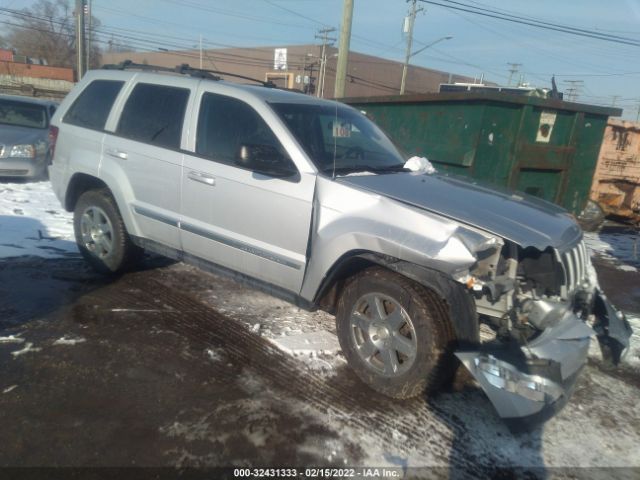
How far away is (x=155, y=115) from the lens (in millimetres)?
4336

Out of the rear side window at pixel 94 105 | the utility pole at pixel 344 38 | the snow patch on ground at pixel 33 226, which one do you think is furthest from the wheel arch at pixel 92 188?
the utility pole at pixel 344 38

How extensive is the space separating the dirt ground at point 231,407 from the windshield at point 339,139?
4.62 ft

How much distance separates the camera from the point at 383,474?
2.55 meters

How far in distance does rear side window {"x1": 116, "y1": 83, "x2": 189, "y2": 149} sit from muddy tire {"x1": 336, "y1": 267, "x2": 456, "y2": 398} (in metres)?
2.05

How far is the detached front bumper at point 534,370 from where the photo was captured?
8.50 feet

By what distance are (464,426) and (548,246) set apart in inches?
46.7

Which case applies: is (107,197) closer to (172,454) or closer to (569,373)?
(172,454)

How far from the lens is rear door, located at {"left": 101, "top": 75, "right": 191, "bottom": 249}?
4.15m

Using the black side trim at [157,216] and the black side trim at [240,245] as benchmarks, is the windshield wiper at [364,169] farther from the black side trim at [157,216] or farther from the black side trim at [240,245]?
the black side trim at [157,216]

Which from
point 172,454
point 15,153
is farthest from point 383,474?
point 15,153

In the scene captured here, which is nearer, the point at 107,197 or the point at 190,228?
the point at 190,228

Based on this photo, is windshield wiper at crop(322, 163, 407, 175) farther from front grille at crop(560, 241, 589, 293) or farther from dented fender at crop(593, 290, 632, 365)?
dented fender at crop(593, 290, 632, 365)

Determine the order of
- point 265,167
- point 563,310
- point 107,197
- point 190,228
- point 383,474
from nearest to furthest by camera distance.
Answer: point 383,474 < point 563,310 < point 265,167 < point 190,228 < point 107,197

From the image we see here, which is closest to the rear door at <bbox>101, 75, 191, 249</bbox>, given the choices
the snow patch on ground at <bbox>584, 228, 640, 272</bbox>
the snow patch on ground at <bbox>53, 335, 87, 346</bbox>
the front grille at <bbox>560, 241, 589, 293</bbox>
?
the snow patch on ground at <bbox>53, 335, 87, 346</bbox>
